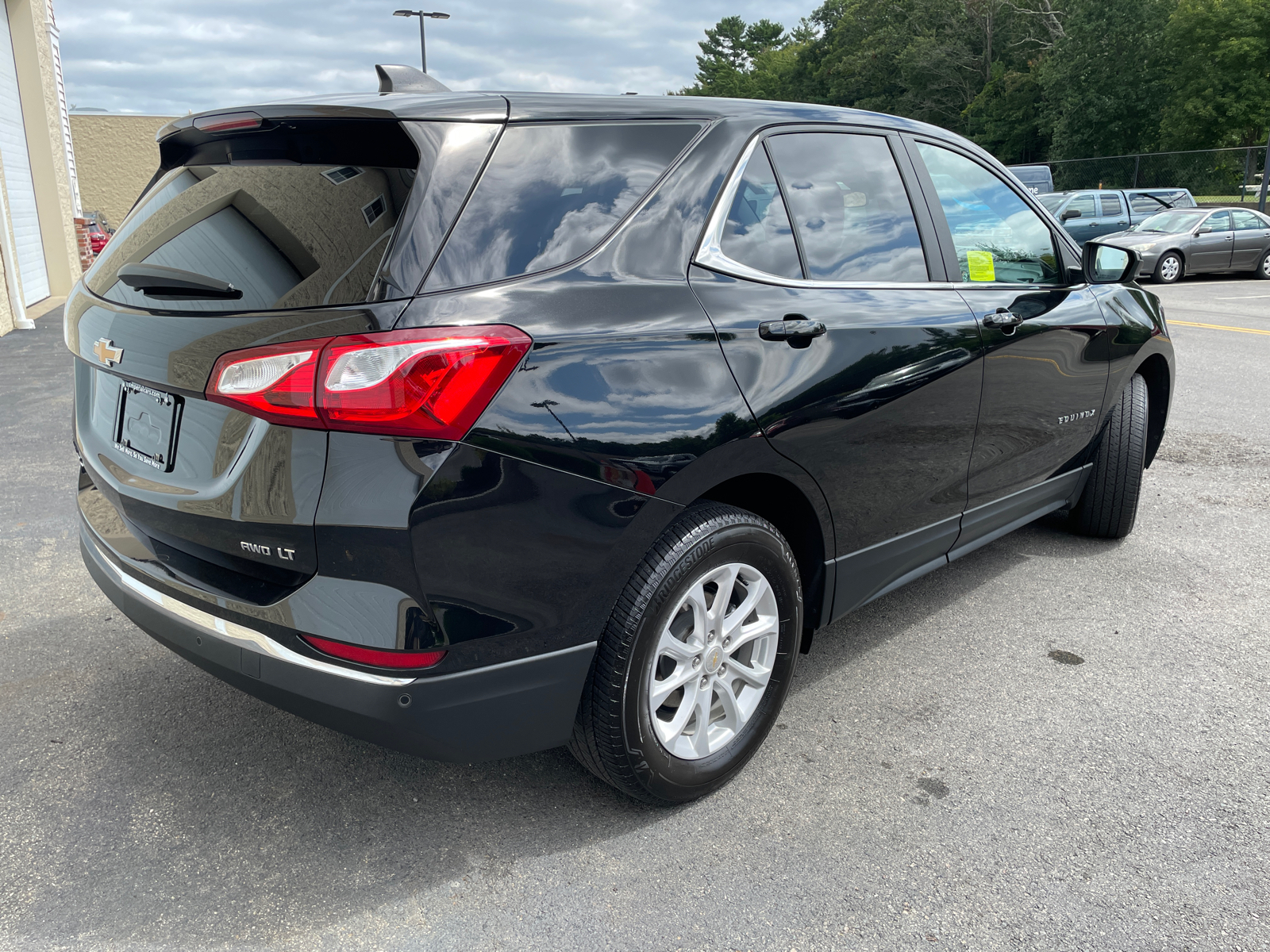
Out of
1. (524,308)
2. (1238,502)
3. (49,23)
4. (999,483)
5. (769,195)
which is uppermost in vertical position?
(49,23)

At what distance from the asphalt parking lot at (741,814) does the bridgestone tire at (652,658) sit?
0.13m

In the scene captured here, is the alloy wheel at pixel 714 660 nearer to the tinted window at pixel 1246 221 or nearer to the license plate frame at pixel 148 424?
the license plate frame at pixel 148 424

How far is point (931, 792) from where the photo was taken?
2562 millimetres

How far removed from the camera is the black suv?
6.21 feet

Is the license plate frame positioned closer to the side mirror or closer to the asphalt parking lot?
the asphalt parking lot

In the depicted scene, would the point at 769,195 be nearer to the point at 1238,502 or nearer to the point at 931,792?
the point at 931,792

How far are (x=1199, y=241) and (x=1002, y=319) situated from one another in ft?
61.2

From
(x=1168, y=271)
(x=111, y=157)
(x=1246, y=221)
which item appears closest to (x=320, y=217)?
(x=1168, y=271)

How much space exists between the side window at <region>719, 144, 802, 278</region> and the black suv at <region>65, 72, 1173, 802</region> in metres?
0.01

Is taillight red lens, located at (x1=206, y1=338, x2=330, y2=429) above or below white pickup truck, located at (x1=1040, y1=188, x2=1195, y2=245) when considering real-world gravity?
above

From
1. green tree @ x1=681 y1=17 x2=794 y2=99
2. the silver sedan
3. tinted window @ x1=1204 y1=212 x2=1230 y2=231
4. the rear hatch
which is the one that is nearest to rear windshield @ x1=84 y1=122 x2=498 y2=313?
the rear hatch

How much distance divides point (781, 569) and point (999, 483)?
1.33 meters

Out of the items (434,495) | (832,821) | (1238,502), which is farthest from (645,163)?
(1238,502)

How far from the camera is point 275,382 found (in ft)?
6.21
